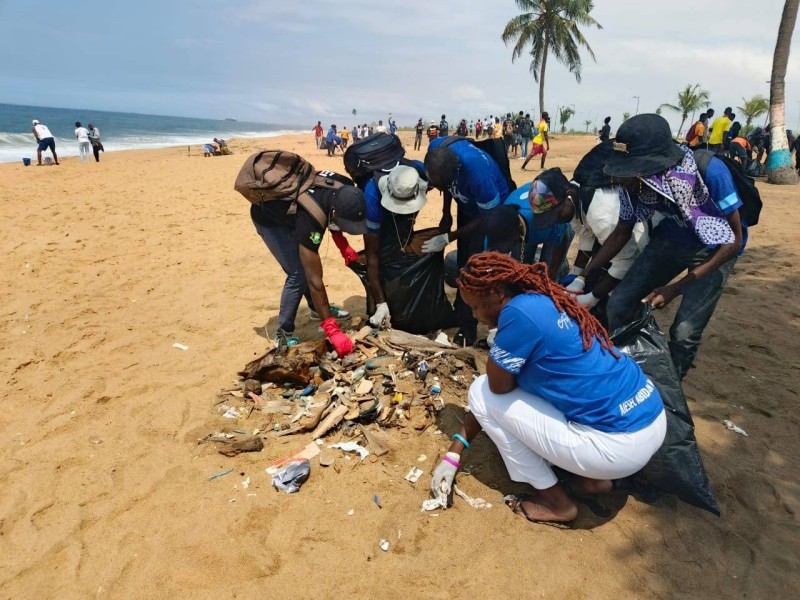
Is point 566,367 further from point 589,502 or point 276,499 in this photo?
point 276,499

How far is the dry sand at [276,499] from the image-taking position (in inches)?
76.9

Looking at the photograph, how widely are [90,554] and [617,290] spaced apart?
308 cm

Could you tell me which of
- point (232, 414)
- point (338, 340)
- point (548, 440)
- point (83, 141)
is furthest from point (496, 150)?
point (83, 141)

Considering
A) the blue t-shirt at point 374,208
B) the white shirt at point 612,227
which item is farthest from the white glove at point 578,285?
the blue t-shirt at point 374,208

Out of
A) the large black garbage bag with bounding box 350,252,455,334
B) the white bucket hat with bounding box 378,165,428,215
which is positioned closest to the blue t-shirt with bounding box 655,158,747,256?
the white bucket hat with bounding box 378,165,428,215

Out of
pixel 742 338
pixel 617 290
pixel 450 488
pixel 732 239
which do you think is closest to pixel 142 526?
pixel 450 488

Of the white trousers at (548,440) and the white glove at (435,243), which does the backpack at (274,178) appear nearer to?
the white glove at (435,243)

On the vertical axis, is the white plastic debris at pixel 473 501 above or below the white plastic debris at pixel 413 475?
below

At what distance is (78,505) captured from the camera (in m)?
2.35

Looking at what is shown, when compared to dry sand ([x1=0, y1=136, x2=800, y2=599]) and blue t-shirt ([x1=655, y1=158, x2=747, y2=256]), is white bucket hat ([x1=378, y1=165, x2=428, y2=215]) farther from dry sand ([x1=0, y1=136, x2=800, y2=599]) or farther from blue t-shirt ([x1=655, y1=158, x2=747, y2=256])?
blue t-shirt ([x1=655, y1=158, x2=747, y2=256])

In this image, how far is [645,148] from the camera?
7.97 ft

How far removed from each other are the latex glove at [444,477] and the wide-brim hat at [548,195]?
66.7 inches

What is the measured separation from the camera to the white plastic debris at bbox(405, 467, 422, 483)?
7.97ft

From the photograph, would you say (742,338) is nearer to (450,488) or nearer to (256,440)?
(450,488)
